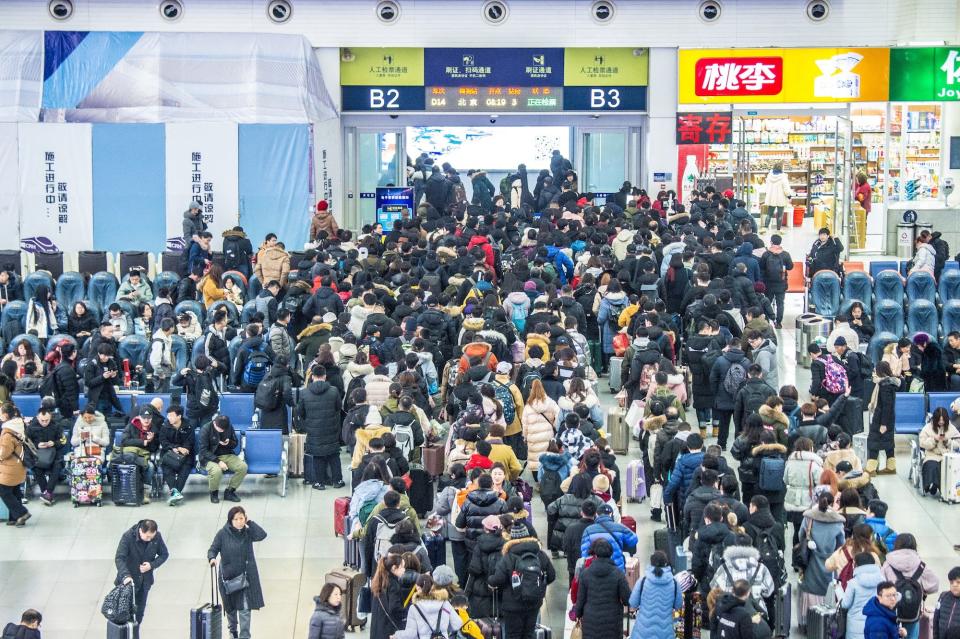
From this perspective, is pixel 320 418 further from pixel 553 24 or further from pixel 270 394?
pixel 553 24

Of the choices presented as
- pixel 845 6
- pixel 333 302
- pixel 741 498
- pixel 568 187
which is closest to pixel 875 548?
pixel 741 498

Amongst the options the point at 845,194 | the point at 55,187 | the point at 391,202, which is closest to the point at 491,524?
the point at 55,187

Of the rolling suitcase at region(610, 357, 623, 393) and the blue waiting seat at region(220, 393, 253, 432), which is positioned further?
the rolling suitcase at region(610, 357, 623, 393)

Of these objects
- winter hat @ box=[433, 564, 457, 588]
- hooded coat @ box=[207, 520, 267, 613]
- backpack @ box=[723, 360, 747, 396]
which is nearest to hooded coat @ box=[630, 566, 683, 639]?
winter hat @ box=[433, 564, 457, 588]

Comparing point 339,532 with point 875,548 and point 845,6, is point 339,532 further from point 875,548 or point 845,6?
point 845,6

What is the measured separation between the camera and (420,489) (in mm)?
16734

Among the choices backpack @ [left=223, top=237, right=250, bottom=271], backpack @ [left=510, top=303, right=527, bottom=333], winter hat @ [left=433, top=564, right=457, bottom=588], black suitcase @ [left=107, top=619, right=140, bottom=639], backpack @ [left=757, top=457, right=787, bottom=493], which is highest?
backpack @ [left=223, top=237, right=250, bottom=271]

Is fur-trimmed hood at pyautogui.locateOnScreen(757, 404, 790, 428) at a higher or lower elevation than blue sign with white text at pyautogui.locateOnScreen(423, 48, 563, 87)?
lower

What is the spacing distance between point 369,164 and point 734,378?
53.9ft

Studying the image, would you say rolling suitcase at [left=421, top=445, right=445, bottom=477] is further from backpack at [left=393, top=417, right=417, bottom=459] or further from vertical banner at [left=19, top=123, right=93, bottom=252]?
vertical banner at [left=19, top=123, right=93, bottom=252]

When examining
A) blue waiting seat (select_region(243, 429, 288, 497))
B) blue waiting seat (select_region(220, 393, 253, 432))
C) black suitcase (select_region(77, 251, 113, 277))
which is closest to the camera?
blue waiting seat (select_region(243, 429, 288, 497))

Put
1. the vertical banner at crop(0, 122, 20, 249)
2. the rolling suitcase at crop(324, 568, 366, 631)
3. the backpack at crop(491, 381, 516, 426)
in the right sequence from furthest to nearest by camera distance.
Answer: the vertical banner at crop(0, 122, 20, 249) → the backpack at crop(491, 381, 516, 426) → the rolling suitcase at crop(324, 568, 366, 631)

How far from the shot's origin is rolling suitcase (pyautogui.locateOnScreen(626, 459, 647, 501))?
17141 mm

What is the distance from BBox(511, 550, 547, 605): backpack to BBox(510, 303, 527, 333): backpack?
791 centimetres
